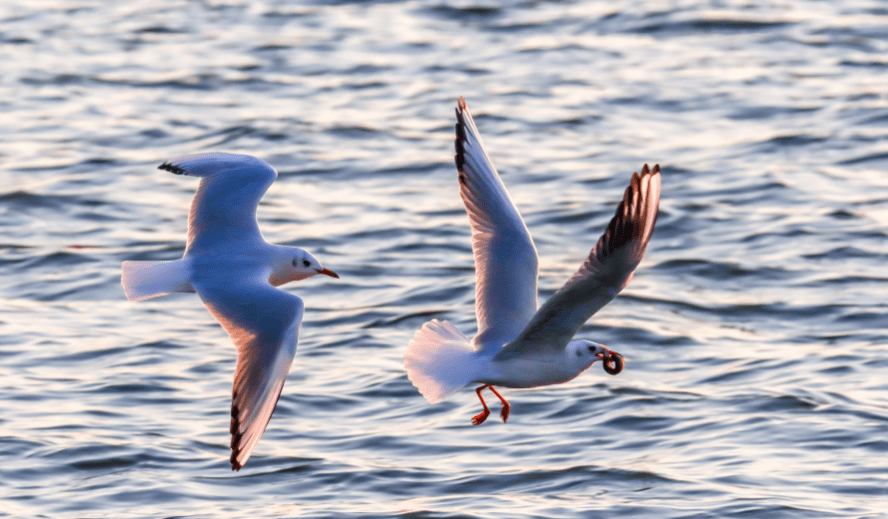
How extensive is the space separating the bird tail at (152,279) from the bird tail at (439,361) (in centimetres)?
109

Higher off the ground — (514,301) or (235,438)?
(514,301)

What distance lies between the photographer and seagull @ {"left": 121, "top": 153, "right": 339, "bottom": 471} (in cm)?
587

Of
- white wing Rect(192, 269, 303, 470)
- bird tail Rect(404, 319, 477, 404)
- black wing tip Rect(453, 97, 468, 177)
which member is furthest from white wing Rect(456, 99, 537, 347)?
white wing Rect(192, 269, 303, 470)

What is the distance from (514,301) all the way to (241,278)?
51.7 inches

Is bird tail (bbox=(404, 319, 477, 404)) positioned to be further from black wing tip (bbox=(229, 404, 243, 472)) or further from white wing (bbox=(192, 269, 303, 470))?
black wing tip (bbox=(229, 404, 243, 472))

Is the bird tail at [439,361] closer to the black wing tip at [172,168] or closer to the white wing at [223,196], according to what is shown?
the white wing at [223,196]

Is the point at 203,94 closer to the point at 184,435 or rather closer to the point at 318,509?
the point at 184,435

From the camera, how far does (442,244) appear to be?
11305mm

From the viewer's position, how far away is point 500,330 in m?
6.62

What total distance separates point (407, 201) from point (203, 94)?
4.46m

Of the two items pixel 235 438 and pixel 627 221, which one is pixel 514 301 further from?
pixel 235 438

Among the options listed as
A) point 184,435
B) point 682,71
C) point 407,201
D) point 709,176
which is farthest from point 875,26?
point 184,435

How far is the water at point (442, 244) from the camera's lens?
7.76 m

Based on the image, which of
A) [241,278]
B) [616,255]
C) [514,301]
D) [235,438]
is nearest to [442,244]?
[514,301]
